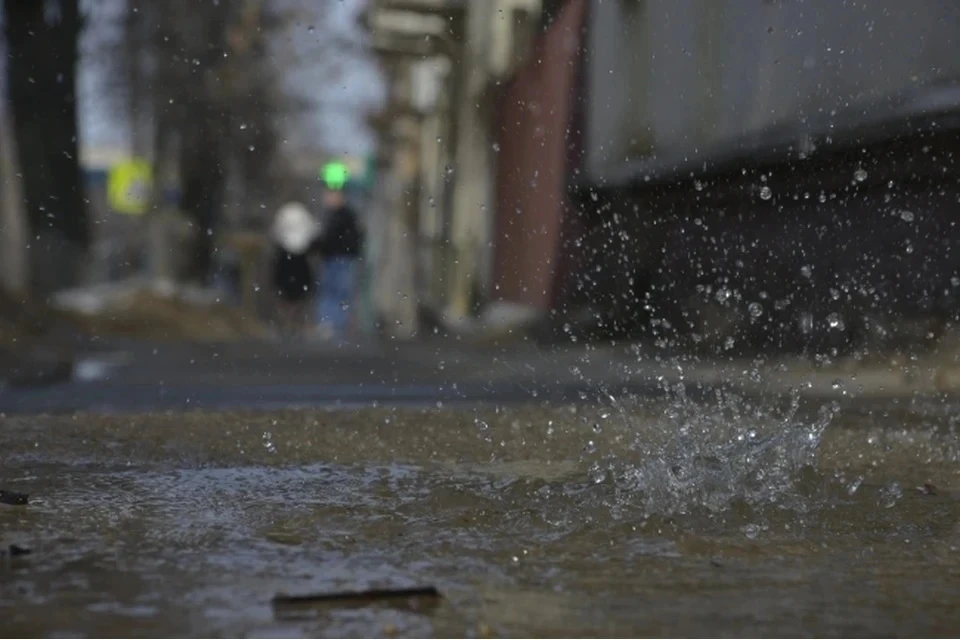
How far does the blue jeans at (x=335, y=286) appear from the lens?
63.7 feet

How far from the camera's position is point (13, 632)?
9.53 ft

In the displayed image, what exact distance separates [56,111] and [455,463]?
1497cm

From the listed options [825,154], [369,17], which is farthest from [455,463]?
[369,17]

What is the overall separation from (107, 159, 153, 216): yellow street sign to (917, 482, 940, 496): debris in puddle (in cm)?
2452

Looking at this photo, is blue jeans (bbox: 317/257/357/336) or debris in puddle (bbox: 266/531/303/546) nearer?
debris in puddle (bbox: 266/531/303/546)

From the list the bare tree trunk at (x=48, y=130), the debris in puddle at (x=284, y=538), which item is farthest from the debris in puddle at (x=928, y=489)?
the bare tree trunk at (x=48, y=130)

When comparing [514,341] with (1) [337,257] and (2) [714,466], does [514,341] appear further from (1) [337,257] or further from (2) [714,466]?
(2) [714,466]

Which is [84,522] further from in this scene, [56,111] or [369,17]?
[369,17]

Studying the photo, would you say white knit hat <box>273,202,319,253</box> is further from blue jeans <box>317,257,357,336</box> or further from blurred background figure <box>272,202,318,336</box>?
blue jeans <box>317,257,357,336</box>

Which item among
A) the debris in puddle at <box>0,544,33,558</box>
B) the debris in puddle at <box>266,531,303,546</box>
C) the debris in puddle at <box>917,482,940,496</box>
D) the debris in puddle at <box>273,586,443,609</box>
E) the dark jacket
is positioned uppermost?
the debris in puddle at <box>273,586,443,609</box>

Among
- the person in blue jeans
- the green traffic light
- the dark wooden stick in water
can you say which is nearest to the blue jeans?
the person in blue jeans

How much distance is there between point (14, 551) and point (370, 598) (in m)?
0.83

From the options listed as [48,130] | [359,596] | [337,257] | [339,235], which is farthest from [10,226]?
[359,596]

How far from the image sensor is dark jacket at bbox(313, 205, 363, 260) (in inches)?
761
